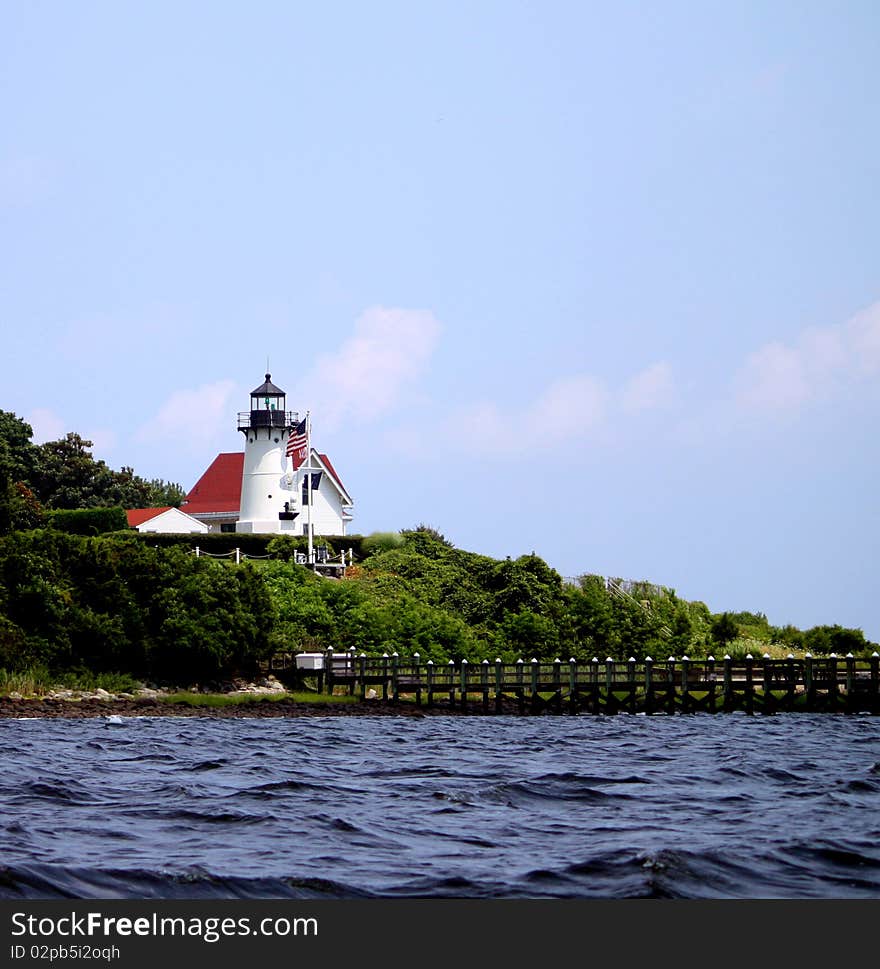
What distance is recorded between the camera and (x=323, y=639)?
6144cm

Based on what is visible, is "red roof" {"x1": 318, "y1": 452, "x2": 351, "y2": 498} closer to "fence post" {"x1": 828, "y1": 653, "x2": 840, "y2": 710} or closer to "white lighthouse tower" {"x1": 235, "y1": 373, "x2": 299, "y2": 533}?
"white lighthouse tower" {"x1": 235, "y1": 373, "x2": 299, "y2": 533}

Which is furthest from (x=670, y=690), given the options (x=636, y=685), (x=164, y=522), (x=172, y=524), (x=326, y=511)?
(x=326, y=511)

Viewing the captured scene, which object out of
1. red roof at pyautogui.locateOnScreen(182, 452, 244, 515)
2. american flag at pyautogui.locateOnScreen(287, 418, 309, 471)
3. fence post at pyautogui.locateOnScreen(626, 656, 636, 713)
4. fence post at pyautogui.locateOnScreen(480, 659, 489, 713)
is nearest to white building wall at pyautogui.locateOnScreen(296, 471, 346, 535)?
red roof at pyautogui.locateOnScreen(182, 452, 244, 515)

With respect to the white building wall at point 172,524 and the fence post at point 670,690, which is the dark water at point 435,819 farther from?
the white building wall at point 172,524

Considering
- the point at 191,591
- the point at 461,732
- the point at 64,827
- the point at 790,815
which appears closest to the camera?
the point at 64,827

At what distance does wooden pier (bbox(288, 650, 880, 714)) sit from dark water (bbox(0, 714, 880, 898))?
16.2m

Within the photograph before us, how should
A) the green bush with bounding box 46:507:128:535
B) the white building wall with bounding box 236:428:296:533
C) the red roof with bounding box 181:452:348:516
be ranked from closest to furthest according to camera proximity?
the green bush with bounding box 46:507:128:535, the white building wall with bounding box 236:428:296:533, the red roof with bounding box 181:452:348:516

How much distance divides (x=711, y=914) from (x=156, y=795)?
1044 centimetres

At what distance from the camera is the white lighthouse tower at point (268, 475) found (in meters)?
83.0

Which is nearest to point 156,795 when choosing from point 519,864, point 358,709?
point 519,864

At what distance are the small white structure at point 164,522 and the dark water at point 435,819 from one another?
160ft

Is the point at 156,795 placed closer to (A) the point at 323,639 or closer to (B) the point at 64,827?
(B) the point at 64,827

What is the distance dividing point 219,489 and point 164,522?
35.2ft

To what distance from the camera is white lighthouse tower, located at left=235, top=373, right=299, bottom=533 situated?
272ft
